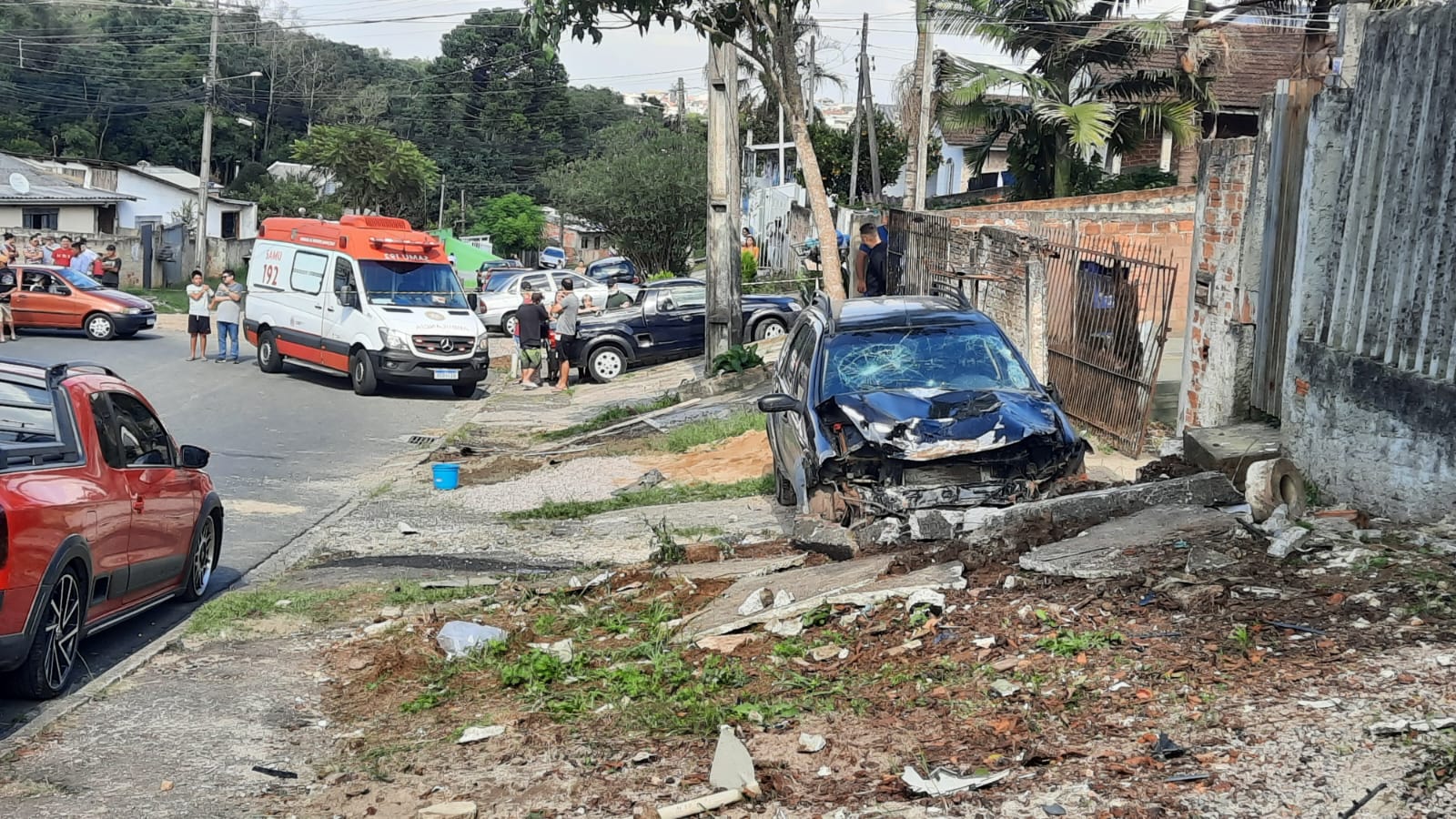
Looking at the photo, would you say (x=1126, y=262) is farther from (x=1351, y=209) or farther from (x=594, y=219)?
(x=594, y=219)

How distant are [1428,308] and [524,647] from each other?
4937mm

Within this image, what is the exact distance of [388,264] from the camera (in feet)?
72.4

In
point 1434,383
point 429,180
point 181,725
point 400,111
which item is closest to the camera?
point 181,725

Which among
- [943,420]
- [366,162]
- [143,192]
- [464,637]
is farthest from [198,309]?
[366,162]

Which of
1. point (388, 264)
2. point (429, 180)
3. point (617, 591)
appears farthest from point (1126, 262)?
point (429, 180)

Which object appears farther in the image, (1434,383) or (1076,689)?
(1434,383)

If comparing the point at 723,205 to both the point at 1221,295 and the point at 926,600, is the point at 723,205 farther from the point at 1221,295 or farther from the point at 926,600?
the point at 926,600

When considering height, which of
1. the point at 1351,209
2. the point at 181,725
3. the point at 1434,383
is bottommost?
the point at 181,725

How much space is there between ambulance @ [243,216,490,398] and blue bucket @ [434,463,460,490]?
24.7 ft

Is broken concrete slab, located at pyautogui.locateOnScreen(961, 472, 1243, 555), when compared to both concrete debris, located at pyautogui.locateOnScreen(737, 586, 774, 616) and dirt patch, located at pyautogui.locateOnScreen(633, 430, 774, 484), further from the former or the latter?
dirt patch, located at pyautogui.locateOnScreen(633, 430, 774, 484)

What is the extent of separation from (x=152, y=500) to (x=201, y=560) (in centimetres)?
125

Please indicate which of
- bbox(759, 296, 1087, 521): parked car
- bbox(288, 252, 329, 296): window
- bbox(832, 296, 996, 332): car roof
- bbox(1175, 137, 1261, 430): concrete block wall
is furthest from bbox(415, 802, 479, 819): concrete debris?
bbox(288, 252, 329, 296): window

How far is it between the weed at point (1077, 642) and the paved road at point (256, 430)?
15.5 ft

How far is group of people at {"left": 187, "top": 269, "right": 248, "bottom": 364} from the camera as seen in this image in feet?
79.5
